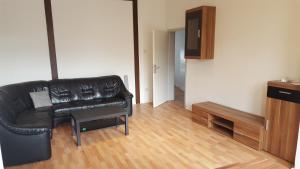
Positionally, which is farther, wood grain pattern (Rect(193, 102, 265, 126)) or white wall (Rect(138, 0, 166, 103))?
white wall (Rect(138, 0, 166, 103))

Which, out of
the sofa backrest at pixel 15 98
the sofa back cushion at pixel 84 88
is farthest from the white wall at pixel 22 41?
the sofa back cushion at pixel 84 88

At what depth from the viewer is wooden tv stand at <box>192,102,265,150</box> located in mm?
3053

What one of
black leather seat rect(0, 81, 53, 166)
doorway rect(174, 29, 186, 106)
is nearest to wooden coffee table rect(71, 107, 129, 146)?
black leather seat rect(0, 81, 53, 166)

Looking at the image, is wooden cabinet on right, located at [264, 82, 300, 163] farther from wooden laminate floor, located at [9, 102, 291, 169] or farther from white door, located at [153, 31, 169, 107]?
white door, located at [153, 31, 169, 107]

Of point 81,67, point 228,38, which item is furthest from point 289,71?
point 81,67

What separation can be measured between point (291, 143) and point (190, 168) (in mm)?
1328

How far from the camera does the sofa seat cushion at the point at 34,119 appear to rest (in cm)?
289

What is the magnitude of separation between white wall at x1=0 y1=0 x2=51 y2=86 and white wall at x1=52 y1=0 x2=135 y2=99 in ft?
1.00

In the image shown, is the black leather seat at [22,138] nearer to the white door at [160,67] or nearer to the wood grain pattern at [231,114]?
the wood grain pattern at [231,114]

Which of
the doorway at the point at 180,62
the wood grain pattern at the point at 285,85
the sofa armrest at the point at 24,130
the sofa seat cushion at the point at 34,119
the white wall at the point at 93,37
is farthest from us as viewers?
the doorway at the point at 180,62

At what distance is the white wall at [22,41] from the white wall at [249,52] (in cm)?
332

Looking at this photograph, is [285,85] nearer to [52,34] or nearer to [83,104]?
[83,104]

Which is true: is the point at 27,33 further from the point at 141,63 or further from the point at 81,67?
the point at 141,63

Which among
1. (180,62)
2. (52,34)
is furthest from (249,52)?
(180,62)
